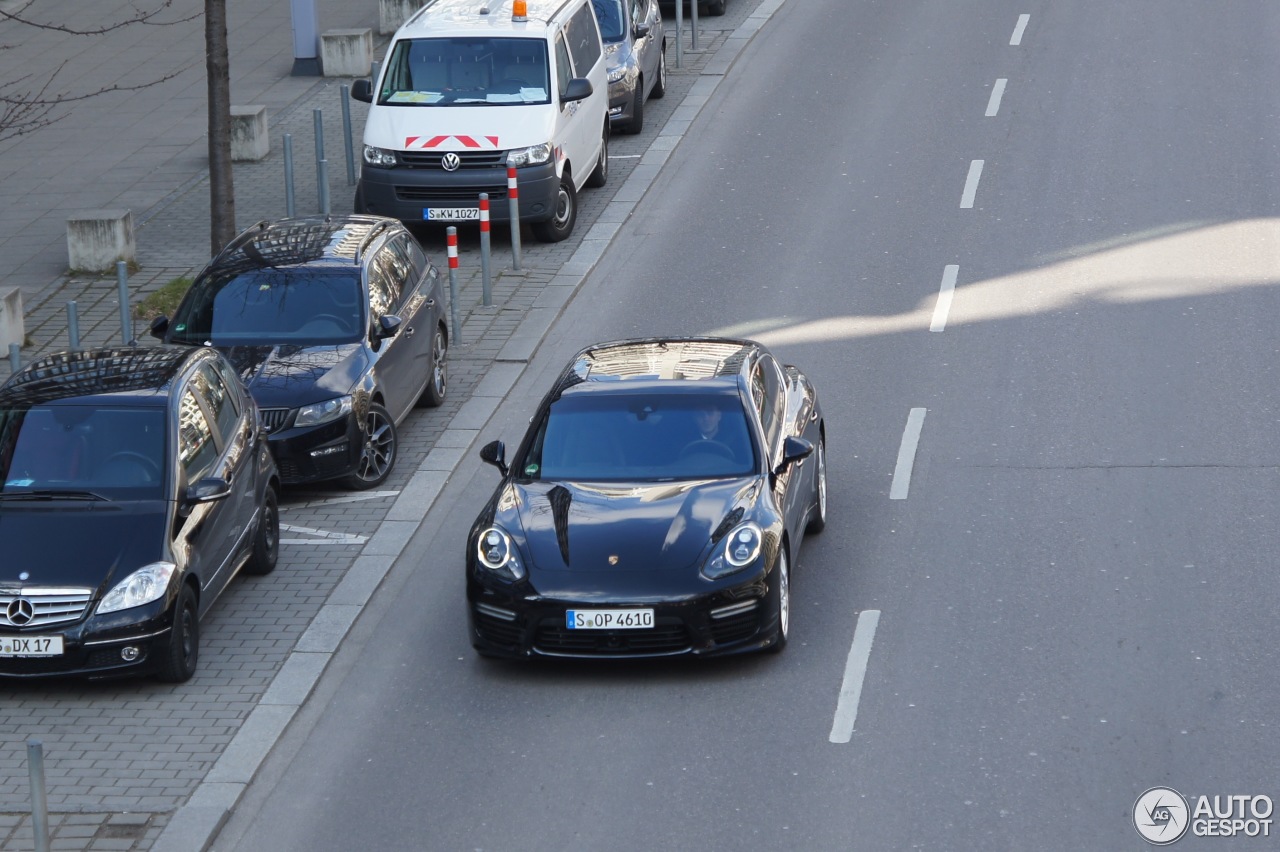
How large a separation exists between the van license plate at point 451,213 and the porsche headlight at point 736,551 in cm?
934

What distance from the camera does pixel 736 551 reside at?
10125 millimetres

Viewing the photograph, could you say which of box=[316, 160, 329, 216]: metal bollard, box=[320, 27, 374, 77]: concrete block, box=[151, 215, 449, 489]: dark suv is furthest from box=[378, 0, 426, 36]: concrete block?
box=[151, 215, 449, 489]: dark suv

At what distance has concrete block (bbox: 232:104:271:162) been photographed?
22234mm

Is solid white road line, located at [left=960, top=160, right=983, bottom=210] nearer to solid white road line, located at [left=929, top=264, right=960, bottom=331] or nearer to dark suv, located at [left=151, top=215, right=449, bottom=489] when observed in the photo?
solid white road line, located at [left=929, top=264, right=960, bottom=331]

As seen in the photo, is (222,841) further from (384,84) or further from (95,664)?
(384,84)

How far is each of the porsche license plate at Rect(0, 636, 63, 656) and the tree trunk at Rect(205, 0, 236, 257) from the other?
845cm

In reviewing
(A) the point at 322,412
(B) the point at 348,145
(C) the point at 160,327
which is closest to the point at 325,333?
(A) the point at 322,412

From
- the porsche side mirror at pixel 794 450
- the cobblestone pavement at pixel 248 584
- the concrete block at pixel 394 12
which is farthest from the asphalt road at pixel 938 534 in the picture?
the concrete block at pixel 394 12

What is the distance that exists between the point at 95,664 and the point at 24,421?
1820mm

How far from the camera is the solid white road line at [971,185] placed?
19.8 m

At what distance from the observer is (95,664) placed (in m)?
10.1

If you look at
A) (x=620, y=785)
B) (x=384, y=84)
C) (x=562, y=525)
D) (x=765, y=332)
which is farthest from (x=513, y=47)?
(x=620, y=785)

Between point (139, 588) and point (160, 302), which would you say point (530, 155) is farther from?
point (139, 588)

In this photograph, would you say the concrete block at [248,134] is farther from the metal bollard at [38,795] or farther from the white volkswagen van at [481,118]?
the metal bollard at [38,795]
